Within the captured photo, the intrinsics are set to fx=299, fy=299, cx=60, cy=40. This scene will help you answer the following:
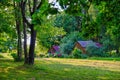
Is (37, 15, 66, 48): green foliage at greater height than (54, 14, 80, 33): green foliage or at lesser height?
greater

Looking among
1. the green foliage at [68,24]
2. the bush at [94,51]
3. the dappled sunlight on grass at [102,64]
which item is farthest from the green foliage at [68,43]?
the dappled sunlight on grass at [102,64]

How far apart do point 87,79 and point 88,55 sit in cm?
4721

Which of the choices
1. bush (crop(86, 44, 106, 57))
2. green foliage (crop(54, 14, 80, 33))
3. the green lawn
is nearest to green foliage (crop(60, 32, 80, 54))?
green foliage (crop(54, 14, 80, 33))

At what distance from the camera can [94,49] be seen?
6525 centimetres

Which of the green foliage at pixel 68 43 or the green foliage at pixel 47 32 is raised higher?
the green foliage at pixel 47 32

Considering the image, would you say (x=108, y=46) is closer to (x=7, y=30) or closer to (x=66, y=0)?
(x=7, y=30)

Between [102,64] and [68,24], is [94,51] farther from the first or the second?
[102,64]

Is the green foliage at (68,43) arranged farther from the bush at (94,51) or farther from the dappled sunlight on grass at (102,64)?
the dappled sunlight on grass at (102,64)

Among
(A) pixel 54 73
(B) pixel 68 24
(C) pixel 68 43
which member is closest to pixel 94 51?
(C) pixel 68 43

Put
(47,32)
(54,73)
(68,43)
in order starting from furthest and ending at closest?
(68,43)
(47,32)
(54,73)

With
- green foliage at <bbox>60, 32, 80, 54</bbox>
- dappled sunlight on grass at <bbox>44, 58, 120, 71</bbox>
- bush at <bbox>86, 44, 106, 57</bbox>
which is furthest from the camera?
green foliage at <bbox>60, 32, 80, 54</bbox>

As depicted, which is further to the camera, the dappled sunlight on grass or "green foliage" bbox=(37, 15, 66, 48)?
the dappled sunlight on grass

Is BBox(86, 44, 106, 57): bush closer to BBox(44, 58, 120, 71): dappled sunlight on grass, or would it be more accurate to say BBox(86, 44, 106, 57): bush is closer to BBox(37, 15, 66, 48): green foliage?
BBox(37, 15, 66, 48): green foliage

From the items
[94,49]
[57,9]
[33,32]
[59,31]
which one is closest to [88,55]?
[94,49]
